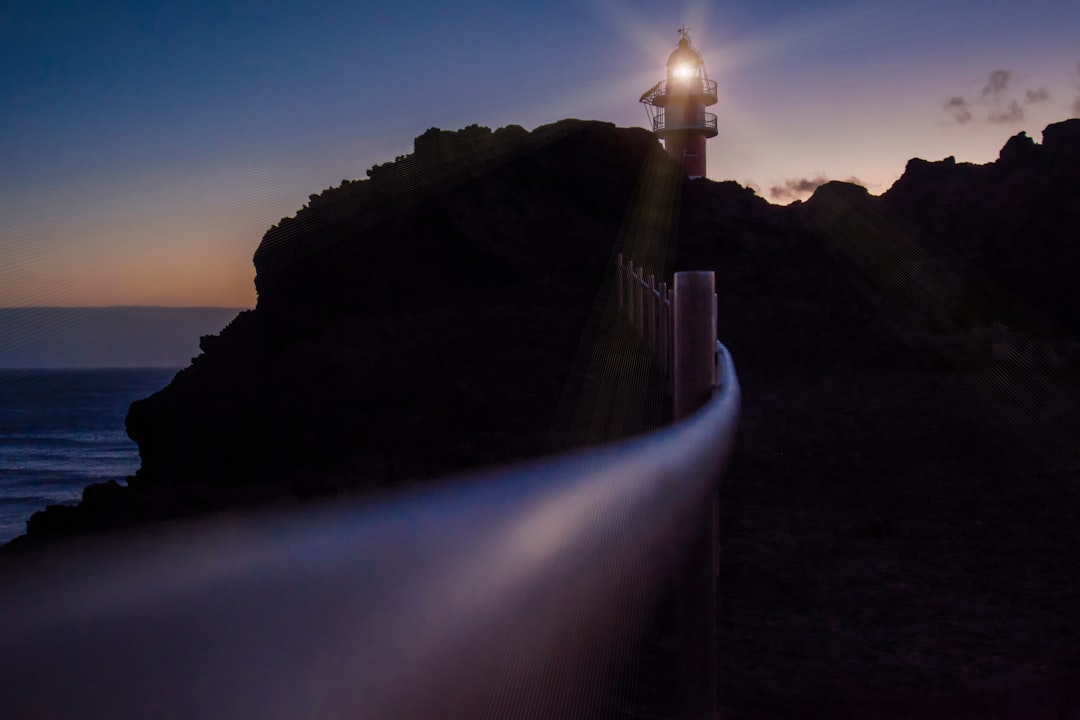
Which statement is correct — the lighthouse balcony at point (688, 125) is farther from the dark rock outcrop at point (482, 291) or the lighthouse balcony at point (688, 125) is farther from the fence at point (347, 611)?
the fence at point (347, 611)

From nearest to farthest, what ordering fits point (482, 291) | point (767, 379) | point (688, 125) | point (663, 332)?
point (663, 332) < point (767, 379) < point (482, 291) < point (688, 125)

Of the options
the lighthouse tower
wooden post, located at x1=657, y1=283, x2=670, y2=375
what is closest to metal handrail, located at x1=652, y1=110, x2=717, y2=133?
the lighthouse tower

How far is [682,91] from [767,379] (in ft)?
63.7

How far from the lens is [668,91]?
29.2m

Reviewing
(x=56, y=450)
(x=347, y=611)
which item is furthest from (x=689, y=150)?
(x=56, y=450)

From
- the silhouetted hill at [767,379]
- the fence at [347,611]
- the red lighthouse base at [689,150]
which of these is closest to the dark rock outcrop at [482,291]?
the silhouetted hill at [767,379]

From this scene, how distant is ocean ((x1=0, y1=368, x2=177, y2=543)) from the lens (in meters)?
37.8

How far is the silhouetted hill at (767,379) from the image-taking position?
4832 mm

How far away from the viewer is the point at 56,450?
5669 cm

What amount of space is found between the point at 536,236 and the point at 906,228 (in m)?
10.9

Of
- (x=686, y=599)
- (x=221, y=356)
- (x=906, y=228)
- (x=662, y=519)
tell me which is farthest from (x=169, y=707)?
(x=906, y=228)

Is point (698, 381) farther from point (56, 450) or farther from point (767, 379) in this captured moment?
point (56, 450)

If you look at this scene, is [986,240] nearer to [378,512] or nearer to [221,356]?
[221,356]

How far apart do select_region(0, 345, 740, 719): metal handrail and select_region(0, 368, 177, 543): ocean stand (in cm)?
3296
